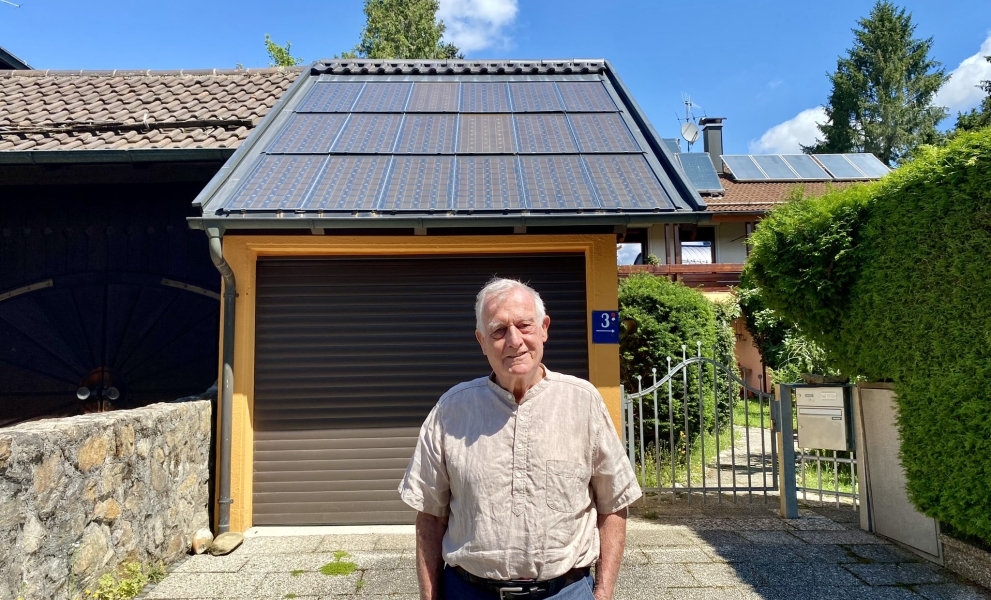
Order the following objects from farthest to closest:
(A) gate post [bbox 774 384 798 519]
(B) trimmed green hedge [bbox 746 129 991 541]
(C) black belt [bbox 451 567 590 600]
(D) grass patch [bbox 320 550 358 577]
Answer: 1. (A) gate post [bbox 774 384 798 519]
2. (D) grass patch [bbox 320 550 358 577]
3. (B) trimmed green hedge [bbox 746 129 991 541]
4. (C) black belt [bbox 451 567 590 600]

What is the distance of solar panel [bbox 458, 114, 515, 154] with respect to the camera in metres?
5.92

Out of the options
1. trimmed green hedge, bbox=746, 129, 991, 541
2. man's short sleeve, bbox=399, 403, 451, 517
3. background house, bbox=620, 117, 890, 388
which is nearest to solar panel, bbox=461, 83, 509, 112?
trimmed green hedge, bbox=746, 129, 991, 541

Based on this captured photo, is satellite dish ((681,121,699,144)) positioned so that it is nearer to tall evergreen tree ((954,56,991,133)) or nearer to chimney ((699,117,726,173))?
chimney ((699,117,726,173))

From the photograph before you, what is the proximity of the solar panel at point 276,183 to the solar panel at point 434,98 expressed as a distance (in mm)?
1774

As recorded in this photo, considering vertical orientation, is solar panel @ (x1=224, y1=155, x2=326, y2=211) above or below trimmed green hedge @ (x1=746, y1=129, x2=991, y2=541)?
above

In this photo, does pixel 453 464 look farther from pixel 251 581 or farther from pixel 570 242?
pixel 570 242

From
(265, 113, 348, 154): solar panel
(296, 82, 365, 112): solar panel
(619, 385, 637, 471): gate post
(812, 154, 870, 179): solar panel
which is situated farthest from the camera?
(812, 154, 870, 179): solar panel

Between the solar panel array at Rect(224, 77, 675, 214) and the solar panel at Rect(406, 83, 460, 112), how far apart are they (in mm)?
13

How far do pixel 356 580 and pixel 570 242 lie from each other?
323cm

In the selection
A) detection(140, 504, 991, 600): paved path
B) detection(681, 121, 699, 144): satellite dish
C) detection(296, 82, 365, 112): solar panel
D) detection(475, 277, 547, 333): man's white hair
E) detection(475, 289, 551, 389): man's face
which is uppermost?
detection(681, 121, 699, 144): satellite dish

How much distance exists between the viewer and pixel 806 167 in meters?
19.7

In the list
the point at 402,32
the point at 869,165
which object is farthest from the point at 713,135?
the point at 402,32

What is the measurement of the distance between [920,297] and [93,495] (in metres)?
5.48

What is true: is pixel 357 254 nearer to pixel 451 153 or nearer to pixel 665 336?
pixel 451 153
